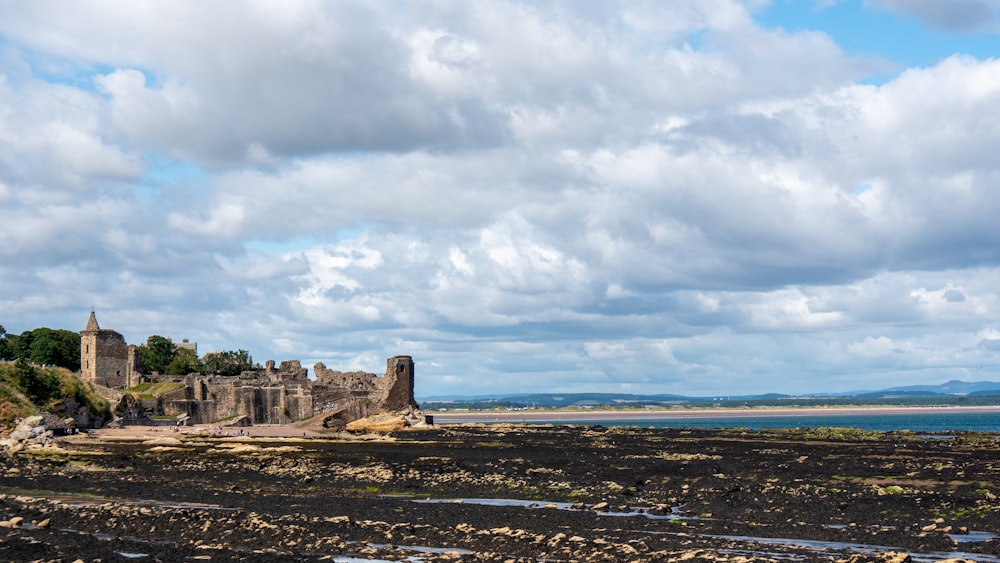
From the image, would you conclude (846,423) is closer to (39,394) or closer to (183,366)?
(183,366)

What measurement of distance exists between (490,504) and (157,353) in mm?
110037

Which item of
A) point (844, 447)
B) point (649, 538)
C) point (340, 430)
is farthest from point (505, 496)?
point (340, 430)

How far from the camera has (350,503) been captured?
3148 centimetres

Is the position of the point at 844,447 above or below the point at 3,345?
below

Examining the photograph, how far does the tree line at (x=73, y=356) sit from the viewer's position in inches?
4473

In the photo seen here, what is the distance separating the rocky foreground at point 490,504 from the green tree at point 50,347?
2557 inches

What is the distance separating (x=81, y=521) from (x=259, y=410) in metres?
62.8

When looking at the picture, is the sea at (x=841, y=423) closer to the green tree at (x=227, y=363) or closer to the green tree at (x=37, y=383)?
the green tree at (x=227, y=363)

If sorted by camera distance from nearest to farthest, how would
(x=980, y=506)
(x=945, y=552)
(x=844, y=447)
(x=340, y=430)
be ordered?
(x=945, y=552) → (x=980, y=506) → (x=844, y=447) → (x=340, y=430)

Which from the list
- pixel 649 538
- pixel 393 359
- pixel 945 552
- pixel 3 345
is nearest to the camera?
pixel 945 552

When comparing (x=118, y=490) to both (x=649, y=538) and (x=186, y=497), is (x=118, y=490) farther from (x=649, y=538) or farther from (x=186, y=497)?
(x=649, y=538)

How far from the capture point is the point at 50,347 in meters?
114

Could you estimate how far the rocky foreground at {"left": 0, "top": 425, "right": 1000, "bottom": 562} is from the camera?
23.0m

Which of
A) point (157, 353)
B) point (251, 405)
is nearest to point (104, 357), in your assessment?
point (251, 405)
